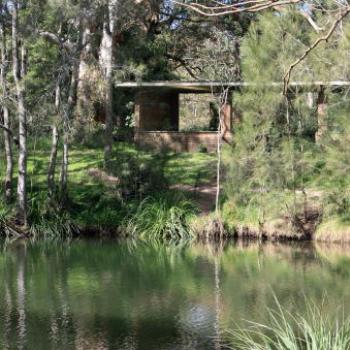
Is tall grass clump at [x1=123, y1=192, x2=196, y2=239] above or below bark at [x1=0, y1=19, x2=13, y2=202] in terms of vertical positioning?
below

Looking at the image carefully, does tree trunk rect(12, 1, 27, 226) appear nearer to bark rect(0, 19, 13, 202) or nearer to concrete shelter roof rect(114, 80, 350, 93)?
bark rect(0, 19, 13, 202)

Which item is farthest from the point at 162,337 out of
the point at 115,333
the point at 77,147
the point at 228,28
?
the point at 228,28

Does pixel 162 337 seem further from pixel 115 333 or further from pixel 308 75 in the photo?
pixel 308 75

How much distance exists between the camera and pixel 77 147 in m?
30.2

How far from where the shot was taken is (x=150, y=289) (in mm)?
15375

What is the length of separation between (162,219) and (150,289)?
7721mm

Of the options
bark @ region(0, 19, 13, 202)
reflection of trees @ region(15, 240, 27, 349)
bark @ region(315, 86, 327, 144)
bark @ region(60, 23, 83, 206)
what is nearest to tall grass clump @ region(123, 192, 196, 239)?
bark @ region(60, 23, 83, 206)

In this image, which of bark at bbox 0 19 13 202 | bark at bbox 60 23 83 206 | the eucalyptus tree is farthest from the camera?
bark at bbox 0 19 13 202

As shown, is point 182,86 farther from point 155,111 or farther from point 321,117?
point 321,117

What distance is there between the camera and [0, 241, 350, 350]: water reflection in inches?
439

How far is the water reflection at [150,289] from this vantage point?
1116 centimetres

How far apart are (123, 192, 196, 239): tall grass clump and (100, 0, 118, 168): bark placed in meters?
2.76

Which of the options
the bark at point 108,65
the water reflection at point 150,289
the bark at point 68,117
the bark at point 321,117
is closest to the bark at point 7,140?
the bark at point 68,117

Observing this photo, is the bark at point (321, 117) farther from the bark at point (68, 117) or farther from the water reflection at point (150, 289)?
the bark at point (68, 117)
